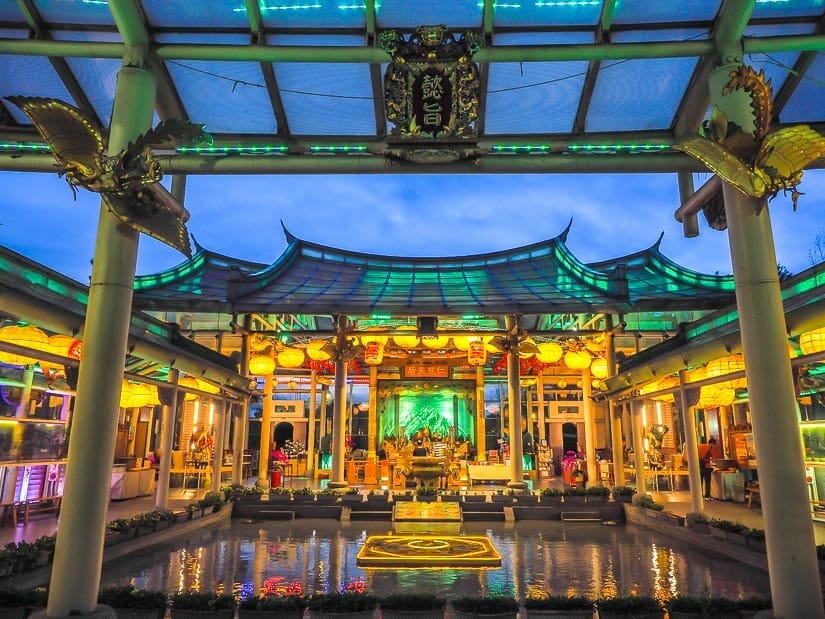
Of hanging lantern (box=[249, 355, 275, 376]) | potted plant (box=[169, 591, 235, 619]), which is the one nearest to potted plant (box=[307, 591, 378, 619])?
potted plant (box=[169, 591, 235, 619])

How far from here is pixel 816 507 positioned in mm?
11445

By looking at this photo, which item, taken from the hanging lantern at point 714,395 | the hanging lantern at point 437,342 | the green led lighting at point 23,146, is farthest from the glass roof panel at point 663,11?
the hanging lantern at point 437,342

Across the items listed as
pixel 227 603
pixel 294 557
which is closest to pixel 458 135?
pixel 227 603

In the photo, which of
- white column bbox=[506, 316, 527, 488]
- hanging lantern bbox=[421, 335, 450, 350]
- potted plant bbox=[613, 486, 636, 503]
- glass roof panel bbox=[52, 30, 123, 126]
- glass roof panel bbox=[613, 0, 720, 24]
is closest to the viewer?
glass roof panel bbox=[613, 0, 720, 24]

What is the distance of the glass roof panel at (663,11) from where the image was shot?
6273 mm

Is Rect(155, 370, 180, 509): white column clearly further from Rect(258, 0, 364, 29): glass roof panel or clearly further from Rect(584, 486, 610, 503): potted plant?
Rect(584, 486, 610, 503): potted plant

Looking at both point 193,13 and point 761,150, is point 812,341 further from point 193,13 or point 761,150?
point 193,13

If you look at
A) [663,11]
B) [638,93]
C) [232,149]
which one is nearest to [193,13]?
[232,149]

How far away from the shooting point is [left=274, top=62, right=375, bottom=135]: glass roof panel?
7.42 metres

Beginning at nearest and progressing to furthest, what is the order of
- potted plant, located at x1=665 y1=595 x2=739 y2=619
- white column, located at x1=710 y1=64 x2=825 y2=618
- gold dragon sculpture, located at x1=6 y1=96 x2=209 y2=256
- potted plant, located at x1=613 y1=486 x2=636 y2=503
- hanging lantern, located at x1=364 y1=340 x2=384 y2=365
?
white column, located at x1=710 y1=64 x2=825 y2=618 < potted plant, located at x1=665 y1=595 x2=739 y2=619 < gold dragon sculpture, located at x1=6 y1=96 x2=209 y2=256 < potted plant, located at x1=613 y1=486 x2=636 y2=503 < hanging lantern, located at x1=364 y1=340 x2=384 y2=365

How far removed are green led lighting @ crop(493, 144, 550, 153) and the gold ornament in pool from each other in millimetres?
6515

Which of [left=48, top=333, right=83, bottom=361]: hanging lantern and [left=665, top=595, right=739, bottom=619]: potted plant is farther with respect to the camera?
[left=48, top=333, right=83, bottom=361]: hanging lantern

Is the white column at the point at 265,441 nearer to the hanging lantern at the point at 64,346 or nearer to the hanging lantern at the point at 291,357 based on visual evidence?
the hanging lantern at the point at 291,357

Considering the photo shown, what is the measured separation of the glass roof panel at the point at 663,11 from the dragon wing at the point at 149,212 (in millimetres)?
5596
